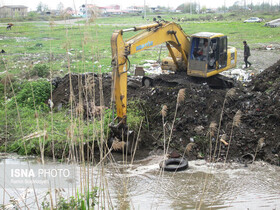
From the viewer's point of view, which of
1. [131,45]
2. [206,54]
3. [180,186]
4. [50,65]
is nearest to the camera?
[50,65]

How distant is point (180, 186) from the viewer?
249 inches

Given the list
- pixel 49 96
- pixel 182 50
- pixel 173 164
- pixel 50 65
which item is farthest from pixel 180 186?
pixel 49 96

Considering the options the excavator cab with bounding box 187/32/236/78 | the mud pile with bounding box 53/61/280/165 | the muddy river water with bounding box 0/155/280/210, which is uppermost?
the excavator cab with bounding box 187/32/236/78

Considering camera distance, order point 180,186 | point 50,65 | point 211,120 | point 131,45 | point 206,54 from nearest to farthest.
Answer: point 50,65
point 180,186
point 131,45
point 211,120
point 206,54

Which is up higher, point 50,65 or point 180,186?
point 50,65

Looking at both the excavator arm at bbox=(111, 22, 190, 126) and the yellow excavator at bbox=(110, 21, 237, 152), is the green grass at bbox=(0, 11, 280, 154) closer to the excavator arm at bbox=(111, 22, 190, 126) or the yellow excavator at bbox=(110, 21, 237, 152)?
the excavator arm at bbox=(111, 22, 190, 126)

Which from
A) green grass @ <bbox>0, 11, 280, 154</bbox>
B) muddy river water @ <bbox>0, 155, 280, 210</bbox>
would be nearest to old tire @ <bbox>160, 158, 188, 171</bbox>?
muddy river water @ <bbox>0, 155, 280, 210</bbox>

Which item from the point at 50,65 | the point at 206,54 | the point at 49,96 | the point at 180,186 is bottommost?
the point at 180,186

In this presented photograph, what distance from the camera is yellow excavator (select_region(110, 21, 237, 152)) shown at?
746 cm

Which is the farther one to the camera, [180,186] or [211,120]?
[211,120]

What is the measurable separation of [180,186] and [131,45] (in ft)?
10.3

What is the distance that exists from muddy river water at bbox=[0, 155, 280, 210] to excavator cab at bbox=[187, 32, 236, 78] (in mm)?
3886

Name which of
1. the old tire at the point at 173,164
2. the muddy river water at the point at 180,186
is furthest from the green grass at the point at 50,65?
the old tire at the point at 173,164

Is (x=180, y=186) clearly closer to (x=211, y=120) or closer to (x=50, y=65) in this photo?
(x=211, y=120)
